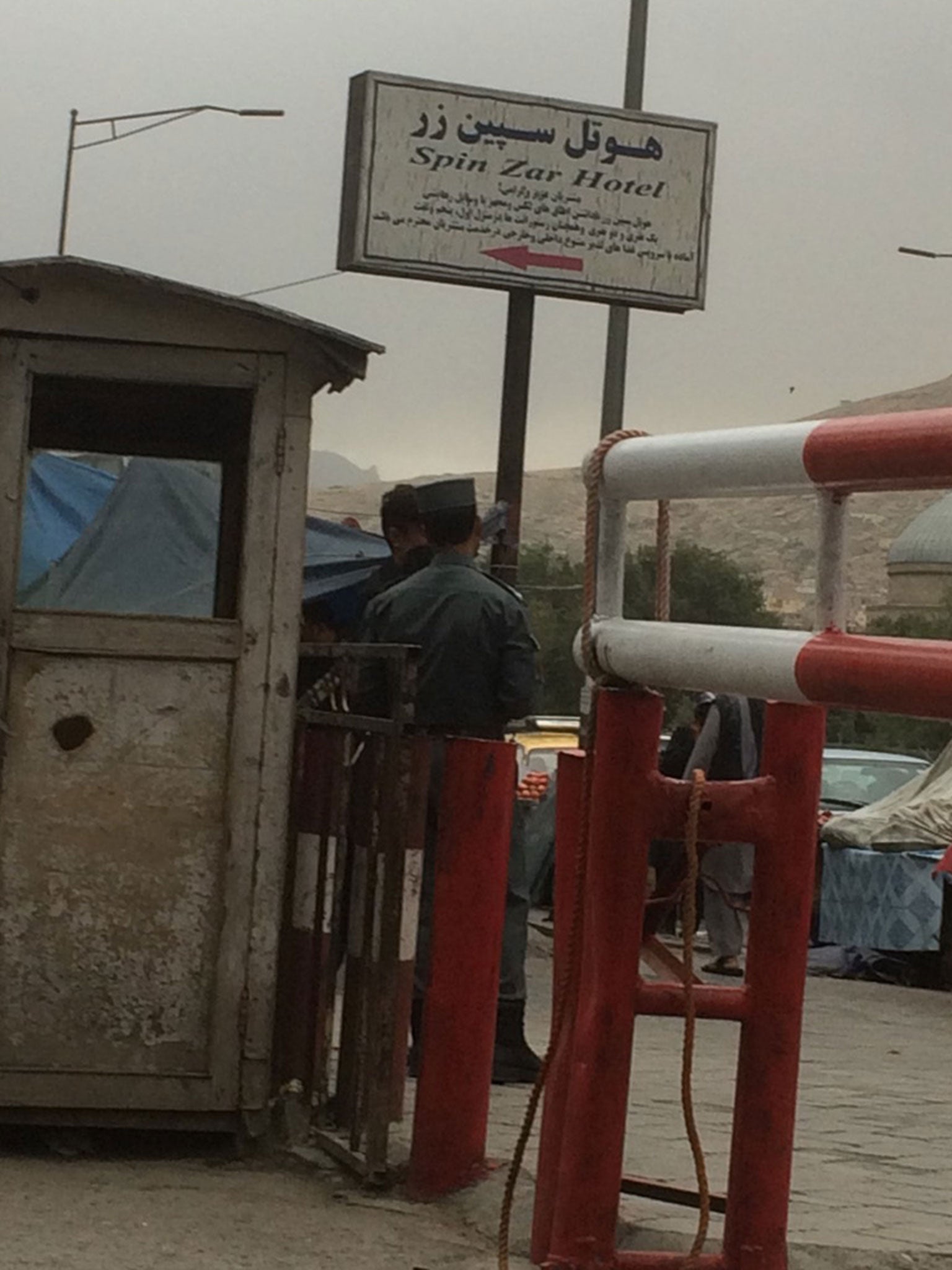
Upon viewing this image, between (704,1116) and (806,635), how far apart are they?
3474mm

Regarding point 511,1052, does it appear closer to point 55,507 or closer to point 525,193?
point 55,507

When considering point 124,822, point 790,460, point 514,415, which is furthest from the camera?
point 514,415

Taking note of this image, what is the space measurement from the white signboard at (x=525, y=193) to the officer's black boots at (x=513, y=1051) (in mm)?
12890

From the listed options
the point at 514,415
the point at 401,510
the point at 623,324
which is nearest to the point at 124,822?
the point at 401,510

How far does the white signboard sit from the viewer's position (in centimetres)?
1991

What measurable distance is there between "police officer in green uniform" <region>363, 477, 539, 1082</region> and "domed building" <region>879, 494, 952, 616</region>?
9247 cm

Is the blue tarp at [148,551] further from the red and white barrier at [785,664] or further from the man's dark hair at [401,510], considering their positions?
the red and white barrier at [785,664]

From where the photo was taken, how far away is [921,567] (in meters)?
104

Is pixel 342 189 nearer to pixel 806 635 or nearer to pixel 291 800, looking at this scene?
pixel 291 800

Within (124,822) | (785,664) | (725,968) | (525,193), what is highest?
(525,193)

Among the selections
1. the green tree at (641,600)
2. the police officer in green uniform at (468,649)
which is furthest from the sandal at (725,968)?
the green tree at (641,600)

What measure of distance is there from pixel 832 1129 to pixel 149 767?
7.42 feet

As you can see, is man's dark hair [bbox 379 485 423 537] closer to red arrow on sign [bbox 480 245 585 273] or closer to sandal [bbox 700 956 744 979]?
sandal [bbox 700 956 744 979]

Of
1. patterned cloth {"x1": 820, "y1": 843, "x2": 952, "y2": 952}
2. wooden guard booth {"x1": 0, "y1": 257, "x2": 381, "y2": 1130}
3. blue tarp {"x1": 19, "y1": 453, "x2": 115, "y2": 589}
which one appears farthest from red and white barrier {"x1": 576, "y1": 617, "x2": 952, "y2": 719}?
patterned cloth {"x1": 820, "y1": 843, "x2": 952, "y2": 952}
